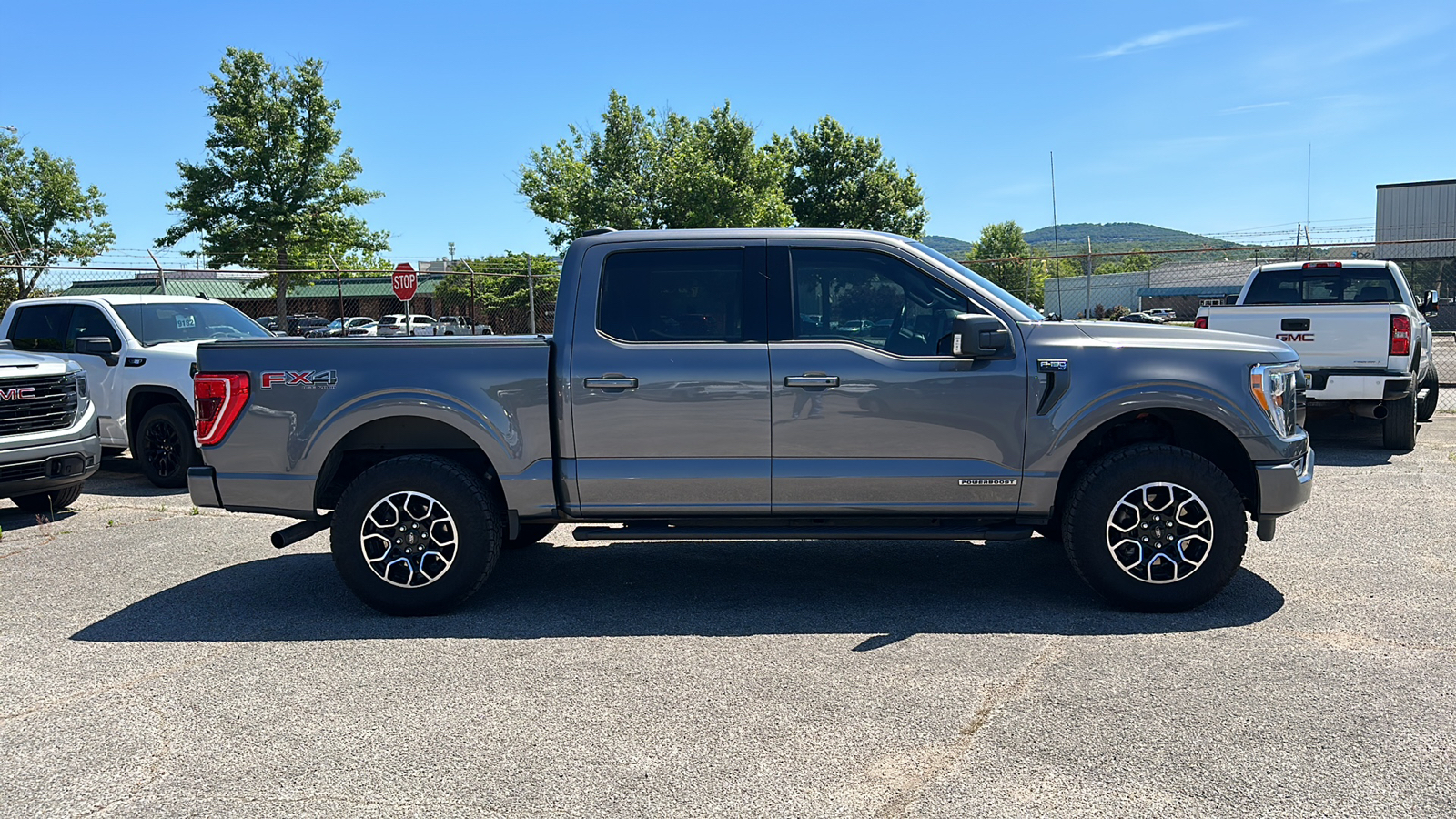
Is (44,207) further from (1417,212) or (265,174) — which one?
(1417,212)

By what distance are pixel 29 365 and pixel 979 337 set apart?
734 centimetres

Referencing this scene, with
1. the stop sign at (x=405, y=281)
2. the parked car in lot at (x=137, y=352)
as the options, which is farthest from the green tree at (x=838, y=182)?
the parked car in lot at (x=137, y=352)

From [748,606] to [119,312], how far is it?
786 cm

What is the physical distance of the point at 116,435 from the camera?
9.88 m

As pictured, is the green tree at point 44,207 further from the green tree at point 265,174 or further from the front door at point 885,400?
the front door at point 885,400

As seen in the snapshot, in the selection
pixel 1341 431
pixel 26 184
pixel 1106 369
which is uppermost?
pixel 26 184

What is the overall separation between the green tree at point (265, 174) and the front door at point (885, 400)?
30.1 metres

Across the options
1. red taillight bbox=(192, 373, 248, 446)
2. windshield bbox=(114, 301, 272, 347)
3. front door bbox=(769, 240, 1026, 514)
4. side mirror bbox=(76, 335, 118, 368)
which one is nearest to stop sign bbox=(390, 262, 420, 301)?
windshield bbox=(114, 301, 272, 347)

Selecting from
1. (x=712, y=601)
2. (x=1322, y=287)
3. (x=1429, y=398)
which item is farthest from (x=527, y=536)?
(x=1429, y=398)

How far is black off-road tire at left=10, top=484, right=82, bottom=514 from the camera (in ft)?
28.1

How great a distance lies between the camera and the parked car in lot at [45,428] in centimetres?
778

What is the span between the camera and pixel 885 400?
516cm

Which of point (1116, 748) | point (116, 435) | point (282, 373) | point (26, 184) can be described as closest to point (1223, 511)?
point (1116, 748)

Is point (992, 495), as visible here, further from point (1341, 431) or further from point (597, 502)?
point (1341, 431)
